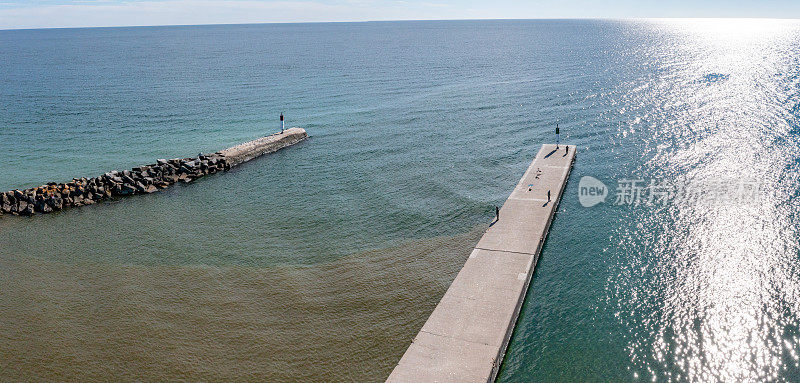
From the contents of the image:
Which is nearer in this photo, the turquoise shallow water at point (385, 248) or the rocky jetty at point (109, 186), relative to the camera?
the turquoise shallow water at point (385, 248)

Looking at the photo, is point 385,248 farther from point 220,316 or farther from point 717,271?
point 717,271

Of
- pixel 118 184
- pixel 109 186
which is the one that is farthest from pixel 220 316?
pixel 109 186

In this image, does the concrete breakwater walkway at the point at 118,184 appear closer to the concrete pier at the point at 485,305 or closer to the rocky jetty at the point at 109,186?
the rocky jetty at the point at 109,186

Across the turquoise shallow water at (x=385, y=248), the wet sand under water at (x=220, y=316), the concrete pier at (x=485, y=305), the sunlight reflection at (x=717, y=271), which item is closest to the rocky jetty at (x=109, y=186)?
the turquoise shallow water at (x=385, y=248)

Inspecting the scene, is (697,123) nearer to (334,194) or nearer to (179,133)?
(334,194)


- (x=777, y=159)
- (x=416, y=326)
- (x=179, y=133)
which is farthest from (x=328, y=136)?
(x=777, y=159)

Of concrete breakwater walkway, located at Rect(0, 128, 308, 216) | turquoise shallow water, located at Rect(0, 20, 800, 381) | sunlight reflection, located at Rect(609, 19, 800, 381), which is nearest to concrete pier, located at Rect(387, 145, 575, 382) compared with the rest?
turquoise shallow water, located at Rect(0, 20, 800, 381)
